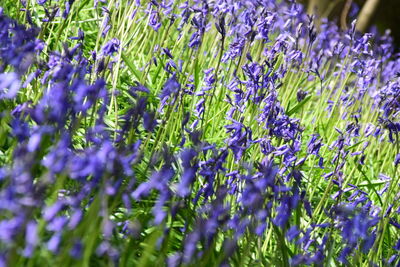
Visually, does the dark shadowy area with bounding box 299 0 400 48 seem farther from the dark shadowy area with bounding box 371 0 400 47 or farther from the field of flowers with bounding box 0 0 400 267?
the field of flowers with bounding box 0 0 400 267

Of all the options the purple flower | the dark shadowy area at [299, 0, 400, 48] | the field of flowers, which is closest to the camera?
the field of flowers

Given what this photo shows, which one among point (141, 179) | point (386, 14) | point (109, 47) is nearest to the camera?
point (109, 47)

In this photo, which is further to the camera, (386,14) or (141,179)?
(386,14)

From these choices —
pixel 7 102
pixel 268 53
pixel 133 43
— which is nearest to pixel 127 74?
pixel 133 43

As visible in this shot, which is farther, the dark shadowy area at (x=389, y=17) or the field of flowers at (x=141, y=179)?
the dark shadowy area at (x=389, y=17)

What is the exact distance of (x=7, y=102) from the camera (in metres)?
2.83

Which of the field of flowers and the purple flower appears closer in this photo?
the field of flowers

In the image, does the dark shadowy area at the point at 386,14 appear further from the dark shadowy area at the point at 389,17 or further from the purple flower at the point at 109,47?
the purple flower at the point at 109,47

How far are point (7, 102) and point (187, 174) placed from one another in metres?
1.42

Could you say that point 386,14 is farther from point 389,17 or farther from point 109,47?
point 109,47

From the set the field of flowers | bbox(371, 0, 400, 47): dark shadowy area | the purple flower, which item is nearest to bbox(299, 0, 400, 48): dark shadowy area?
bbox(371, 0, 400, 47): dark shadowy area

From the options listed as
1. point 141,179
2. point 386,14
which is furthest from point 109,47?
point 386,14

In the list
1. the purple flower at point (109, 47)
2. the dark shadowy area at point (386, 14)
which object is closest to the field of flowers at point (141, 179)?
the purple flower at point (109, 47)

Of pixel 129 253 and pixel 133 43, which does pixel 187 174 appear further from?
pixel 133 43
